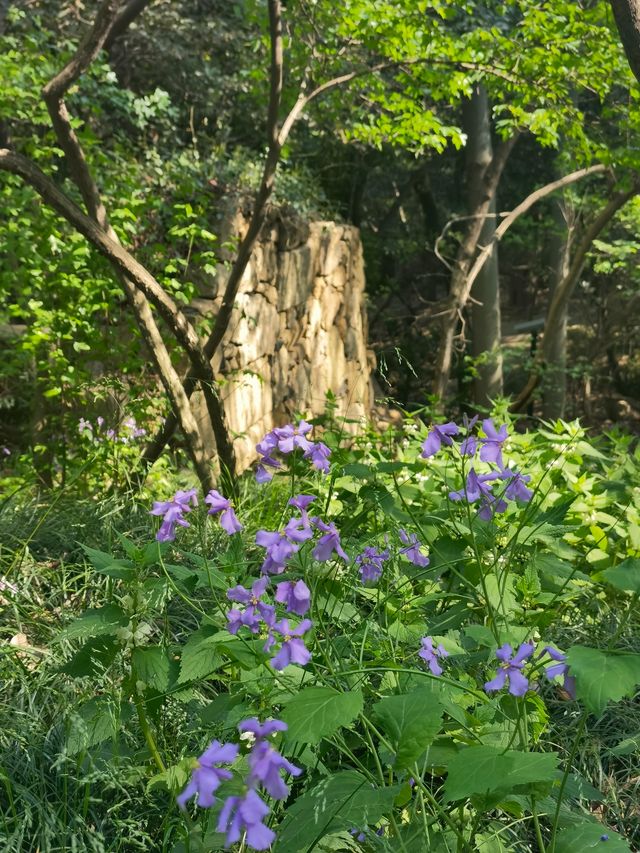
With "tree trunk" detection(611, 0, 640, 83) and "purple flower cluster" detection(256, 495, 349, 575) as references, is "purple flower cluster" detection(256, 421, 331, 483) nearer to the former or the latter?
"purple flower cluster" detection(256, 495, 349, 575)

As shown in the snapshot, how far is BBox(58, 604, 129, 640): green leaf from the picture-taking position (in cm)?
160

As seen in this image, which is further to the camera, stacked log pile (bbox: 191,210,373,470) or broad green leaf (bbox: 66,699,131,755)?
stacked log pile (bbox: 191,210,373,470)

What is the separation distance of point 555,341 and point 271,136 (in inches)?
202

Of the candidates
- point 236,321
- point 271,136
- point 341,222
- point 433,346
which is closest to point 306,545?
point 271,136

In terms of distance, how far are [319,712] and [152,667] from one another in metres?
0.53

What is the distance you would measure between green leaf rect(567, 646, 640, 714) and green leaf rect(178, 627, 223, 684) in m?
0.65

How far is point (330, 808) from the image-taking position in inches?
53.2

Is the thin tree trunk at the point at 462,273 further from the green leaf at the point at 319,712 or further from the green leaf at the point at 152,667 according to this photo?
the green leaf at the point at 319,712

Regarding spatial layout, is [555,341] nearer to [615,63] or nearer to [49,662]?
[615,63]

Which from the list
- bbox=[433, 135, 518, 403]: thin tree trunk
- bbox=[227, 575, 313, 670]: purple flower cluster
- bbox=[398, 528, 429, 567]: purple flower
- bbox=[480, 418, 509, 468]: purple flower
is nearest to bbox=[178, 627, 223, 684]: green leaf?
bbox=[227, 575, 313, 670]: purple flower cluster

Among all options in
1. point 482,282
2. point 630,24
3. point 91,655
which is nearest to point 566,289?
point 482,282

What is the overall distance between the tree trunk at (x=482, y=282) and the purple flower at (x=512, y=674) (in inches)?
292

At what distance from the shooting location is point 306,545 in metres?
1.61

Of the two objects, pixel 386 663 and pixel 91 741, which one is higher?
pixel 386 663
